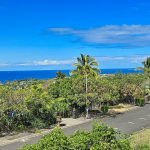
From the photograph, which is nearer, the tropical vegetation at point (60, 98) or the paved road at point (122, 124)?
the tropical vegetation at point (60, 98)

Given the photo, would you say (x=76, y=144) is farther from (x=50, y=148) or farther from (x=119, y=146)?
(x=119, y=146)

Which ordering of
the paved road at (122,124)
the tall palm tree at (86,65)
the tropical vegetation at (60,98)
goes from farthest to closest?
the tall palm tree at (86,65), the paved road at (122,124), the tropical vegetation at (60,98)

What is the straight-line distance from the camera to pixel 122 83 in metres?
29.1

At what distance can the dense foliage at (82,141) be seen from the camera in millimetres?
6555

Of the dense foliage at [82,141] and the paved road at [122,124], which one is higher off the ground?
the dense foliage at [82,141]

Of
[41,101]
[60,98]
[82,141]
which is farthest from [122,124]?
[82,141]

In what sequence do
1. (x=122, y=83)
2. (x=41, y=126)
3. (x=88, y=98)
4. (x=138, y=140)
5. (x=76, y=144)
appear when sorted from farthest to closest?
1. (x=122, y=83)
2. (x=88, y=98)
3. (x=41, y=126)
4. (x=138, y=140)
5. (x=76, y=144)

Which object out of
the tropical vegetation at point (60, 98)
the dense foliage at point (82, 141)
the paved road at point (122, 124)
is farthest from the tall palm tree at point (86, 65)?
the dense foliage at point (82, 141)

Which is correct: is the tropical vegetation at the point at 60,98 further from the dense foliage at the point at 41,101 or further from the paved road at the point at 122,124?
the paved road at the point at 122,124

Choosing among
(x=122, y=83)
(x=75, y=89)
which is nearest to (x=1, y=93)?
(x=75, y=89)

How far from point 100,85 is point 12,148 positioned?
40.7ft

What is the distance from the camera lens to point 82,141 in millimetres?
7039

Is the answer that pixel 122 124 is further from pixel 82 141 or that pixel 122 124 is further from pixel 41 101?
pixel 82 141

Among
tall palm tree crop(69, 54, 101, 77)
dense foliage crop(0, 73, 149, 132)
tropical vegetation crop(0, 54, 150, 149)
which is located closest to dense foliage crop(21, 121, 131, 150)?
tropical vegetation crop(0, 54, 150, 149)
